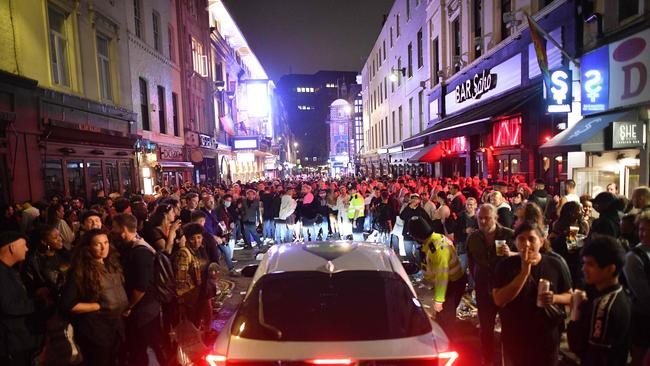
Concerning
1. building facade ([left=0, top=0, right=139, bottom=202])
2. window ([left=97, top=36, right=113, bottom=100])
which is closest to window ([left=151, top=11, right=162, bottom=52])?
building facade ([left=0, top=0, right=139, bottom=202])

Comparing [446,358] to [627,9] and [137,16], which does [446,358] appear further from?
[137,16]

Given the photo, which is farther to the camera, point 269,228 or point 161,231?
point 269,228

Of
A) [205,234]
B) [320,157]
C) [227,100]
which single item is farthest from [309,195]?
[320,157]

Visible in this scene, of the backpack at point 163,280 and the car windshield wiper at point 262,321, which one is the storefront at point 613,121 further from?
the backpack at point 163,280

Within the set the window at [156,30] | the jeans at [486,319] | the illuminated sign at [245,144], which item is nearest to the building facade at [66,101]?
the window at [156,30]

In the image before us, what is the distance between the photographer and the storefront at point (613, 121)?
8805 mm

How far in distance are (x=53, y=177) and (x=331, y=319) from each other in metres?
11.9

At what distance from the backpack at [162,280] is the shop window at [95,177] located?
35.3ft

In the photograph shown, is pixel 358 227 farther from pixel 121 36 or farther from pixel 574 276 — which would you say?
pixel 121 36

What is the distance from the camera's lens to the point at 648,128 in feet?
29.3

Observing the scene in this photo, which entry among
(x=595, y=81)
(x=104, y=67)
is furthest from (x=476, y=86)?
(x=104, y=67)

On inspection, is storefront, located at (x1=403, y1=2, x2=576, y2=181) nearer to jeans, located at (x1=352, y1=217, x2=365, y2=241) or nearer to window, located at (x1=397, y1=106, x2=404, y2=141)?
jeans, located at (x1=352, y1=217, x2=365, y2=241)

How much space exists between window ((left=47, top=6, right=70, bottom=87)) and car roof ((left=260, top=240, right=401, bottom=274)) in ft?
39.8

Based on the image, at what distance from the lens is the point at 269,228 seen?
13.3 meters
